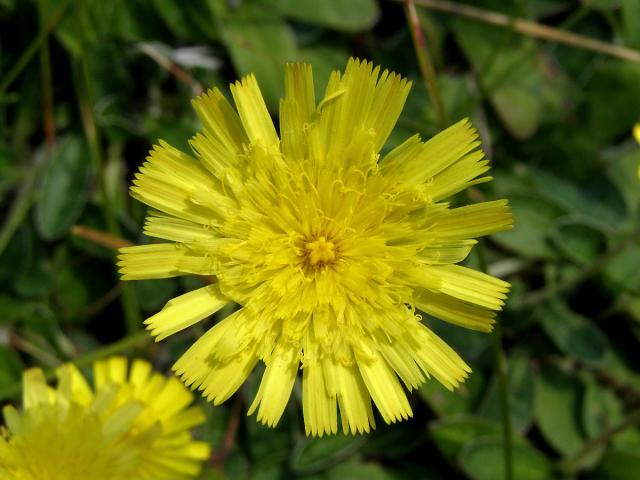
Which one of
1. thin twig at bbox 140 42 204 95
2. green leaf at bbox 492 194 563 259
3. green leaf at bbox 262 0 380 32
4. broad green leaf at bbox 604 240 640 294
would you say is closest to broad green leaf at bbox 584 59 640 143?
green leaf at bbox 492 194 563 259

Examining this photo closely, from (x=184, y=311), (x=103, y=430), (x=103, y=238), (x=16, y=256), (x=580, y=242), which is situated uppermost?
(x=16, y=256)

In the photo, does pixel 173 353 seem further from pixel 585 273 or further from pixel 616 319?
pixel 616 319

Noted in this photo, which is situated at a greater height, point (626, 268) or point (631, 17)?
point (631, 17)

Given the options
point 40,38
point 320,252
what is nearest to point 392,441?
point 320,252

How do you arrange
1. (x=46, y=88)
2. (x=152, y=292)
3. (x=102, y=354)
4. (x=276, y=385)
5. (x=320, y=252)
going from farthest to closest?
(x=152, y=292) < (x=46, y=88) < (x=102, y=354) < (x=320, y=252) < (x=276, y=385)

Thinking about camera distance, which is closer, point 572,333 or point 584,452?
point 584,452

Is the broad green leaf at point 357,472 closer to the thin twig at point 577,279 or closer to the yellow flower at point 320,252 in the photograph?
the yellow flower at point 320,252

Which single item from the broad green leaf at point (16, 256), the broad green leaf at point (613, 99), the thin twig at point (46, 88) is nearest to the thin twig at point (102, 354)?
the broad green leaf at point (16, 256)

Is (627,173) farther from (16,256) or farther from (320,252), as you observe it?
(16,256)

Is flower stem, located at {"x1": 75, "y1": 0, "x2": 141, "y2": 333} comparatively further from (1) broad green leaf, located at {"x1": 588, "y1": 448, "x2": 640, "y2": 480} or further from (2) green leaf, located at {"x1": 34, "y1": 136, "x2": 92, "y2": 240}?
(1) broad green leaf, located at {"x1": 588, "y1": 448, "x2": 640, "y2": 480}
